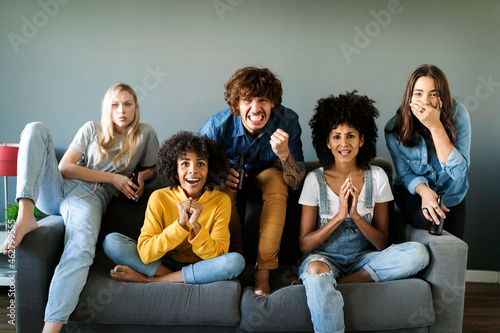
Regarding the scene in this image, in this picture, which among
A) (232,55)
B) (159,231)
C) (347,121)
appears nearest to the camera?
(159,231)

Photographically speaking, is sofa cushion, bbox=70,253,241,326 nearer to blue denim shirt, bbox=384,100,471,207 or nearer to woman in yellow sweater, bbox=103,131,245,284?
woman in yellow sweater, bbox=103,131,245,284

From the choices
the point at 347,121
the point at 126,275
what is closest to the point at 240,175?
the point at 347,121

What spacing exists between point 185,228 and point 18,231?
2.20ft

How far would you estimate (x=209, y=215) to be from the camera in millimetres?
1953

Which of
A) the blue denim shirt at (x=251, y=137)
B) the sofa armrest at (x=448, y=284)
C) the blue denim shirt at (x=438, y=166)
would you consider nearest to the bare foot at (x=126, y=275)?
the blue denim shirt at (x=251, y=137)

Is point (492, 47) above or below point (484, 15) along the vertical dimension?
below

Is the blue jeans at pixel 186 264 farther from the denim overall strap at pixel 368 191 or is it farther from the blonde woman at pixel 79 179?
the denim overall strap at pixel 368 191

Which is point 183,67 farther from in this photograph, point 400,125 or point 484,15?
point 484,15

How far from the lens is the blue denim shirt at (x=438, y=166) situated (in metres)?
2.06

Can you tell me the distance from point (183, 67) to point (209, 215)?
129cm

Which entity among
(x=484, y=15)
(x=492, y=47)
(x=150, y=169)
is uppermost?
(x=484, y=15)

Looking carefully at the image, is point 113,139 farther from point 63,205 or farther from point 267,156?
point 267,156

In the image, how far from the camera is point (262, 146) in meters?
2.21

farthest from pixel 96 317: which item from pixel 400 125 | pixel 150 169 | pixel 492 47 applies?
pixel 492 47
